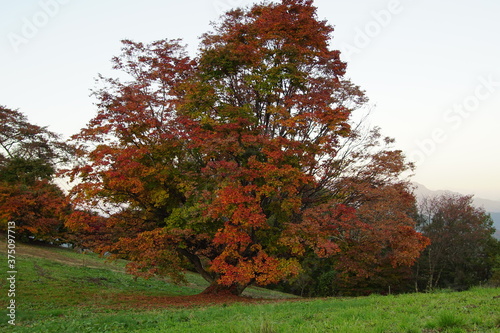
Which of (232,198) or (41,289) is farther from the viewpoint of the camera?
(41,289)

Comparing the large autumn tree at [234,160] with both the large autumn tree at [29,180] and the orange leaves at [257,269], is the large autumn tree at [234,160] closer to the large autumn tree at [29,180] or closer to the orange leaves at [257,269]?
the orange leaves at [257,269]

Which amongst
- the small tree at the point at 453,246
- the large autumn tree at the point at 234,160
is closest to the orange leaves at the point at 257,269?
the large autumn tree at the point at 234,160

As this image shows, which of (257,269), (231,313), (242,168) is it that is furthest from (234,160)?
(231,313)

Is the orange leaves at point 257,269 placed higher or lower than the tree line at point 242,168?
lower

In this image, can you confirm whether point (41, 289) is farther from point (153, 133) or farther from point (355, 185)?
point (355, 185)

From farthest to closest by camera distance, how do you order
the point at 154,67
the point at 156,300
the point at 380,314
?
the point at 154,67, the point at 156,300, the point at 380,314

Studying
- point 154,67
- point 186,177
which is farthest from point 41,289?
point 154,67

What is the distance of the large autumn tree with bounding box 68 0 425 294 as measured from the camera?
1424 centimetres

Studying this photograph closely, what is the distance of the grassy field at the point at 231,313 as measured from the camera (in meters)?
5.80

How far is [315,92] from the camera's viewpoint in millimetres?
16188

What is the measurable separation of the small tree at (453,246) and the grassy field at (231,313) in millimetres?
31656

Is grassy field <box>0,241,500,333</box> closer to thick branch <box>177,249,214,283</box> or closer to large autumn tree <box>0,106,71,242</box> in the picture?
thick branch <box>177,249,214,283</box>

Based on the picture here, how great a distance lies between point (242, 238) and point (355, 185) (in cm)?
574

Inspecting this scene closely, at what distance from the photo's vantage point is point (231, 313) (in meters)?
9.72
